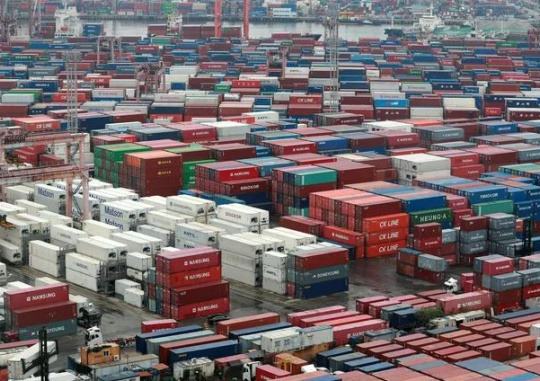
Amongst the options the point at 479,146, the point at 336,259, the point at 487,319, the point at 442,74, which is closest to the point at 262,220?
the point at 336,259

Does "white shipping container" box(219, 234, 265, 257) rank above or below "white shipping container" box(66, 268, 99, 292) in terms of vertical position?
above

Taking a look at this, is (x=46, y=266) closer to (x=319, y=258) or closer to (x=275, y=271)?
(x=275, y=271)

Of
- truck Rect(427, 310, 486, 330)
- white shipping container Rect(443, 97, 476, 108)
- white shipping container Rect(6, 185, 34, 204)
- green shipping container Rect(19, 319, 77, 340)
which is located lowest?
green shipping container Rect(19, 319, 77, 340)

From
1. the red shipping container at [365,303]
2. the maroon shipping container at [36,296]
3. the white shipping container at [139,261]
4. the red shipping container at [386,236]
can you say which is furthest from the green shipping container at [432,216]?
the maroon shipping container at [36,296]

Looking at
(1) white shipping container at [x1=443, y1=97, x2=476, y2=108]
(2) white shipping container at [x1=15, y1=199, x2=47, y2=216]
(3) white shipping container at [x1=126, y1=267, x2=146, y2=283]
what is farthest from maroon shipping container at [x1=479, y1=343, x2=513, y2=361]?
(1) white shipping container at [x1=443, y1=97, x2=476, y2=108]

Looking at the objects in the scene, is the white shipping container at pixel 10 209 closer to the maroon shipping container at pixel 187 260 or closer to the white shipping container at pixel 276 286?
the maroon shipping container at pixel 187 260

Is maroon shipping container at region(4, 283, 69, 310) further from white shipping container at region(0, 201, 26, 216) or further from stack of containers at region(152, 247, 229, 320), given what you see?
white shipping container at region(0, 201, 26, 216)
